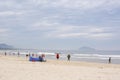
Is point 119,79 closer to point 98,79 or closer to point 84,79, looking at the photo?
point 98,79

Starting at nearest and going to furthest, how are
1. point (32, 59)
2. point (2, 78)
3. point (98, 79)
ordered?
point (2, 78)
point (98, 79)
point (32, 59)

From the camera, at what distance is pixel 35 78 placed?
13.5 meters

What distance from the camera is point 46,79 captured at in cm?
1331

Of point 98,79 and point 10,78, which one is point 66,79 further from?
point 10,78

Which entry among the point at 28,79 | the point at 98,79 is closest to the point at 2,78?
the point at 28,79

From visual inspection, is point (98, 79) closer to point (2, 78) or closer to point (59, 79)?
point (59, 79)

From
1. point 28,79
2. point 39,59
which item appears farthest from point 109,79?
point 39,59

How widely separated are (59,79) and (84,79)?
1.55m

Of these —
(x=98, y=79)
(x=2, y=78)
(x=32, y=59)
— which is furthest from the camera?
(x=32, y=59)

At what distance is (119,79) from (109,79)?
2.19ft

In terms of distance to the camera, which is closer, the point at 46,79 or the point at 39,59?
the point at 46,79

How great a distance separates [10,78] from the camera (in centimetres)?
1314

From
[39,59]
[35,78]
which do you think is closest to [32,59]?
[39,59]

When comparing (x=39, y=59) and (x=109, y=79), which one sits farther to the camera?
(x=39, y=59)
